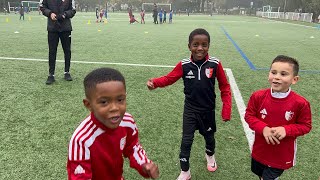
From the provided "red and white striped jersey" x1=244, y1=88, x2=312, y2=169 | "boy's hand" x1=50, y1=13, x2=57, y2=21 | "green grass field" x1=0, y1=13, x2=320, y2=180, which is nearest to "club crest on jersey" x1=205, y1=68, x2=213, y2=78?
"red and white striped jersey" x1=244, y1=88, x2=312, y2=169

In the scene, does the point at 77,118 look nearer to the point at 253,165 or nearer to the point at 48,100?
the point at 48,100

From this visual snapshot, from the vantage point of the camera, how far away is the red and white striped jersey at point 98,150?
1.97 metres

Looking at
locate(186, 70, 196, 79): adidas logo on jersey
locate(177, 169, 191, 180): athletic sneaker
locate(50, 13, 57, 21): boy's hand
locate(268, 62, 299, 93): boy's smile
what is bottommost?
locate(177, 169, 191, 180): athletic sneaker

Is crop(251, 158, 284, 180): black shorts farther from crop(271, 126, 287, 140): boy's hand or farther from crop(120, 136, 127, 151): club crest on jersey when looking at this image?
crop(120, 136, 127, 151): club crest on jersey

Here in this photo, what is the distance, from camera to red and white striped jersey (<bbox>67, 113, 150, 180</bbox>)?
77.7 inches

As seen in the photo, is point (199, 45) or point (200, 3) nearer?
point (199, 45)

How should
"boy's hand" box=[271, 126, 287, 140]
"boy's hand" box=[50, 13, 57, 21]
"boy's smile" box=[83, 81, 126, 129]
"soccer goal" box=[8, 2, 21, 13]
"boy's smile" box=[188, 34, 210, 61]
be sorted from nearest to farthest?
"boy's smile" box=[83, 81, 126, 129], "boy's hand" box=[271, 126, 287, 140], "boy's smile" box=[188, 34, 210, 61], "boy's hand" box=[50, 13, 57, 21], "soccer goal" box=[8, 2, 21, 13]

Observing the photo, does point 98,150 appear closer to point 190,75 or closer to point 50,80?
point 190,75

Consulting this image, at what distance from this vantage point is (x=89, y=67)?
855 cm

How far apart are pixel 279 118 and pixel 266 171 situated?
1.69ft

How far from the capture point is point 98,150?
2027mm

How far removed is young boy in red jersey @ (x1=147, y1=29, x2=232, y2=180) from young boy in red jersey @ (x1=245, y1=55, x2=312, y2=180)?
63 cm

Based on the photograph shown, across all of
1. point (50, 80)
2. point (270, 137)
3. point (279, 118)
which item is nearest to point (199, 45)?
point (279, 118)

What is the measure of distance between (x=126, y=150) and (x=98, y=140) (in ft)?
1.12
